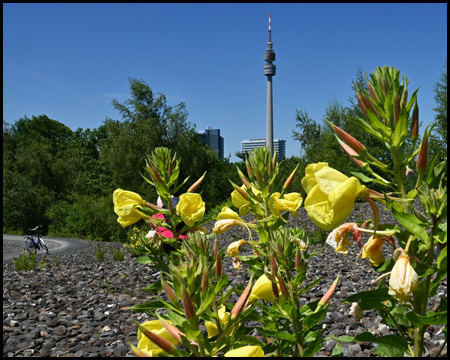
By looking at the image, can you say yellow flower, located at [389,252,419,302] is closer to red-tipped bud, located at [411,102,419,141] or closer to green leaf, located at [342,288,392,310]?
green leaf, located at [342,288,392,310]

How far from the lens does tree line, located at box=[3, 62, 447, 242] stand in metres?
16.4

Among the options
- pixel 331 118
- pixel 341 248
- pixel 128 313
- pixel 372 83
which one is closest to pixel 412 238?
pixel 341 248

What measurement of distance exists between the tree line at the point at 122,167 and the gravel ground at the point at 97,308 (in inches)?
383


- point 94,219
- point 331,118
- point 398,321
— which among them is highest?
point 331,118

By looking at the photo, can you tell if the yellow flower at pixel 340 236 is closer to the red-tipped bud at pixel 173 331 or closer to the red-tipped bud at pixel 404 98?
the red-tipped bud at pixel 404 98

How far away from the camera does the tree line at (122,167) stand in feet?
53.8

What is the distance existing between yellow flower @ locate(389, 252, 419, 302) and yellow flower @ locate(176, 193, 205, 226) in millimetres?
784

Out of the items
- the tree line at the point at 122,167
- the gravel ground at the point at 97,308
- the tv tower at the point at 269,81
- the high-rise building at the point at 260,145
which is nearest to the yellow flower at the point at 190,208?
the high-rise building at the point at 260,145

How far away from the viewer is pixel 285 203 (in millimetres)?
1389

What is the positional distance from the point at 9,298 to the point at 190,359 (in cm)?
411

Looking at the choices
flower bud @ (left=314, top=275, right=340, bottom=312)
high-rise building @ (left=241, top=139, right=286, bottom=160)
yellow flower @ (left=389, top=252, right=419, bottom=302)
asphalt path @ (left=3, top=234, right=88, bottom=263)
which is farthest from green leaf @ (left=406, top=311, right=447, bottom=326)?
asphalt path @ (left=3, top=234, right=88, bottom=263)

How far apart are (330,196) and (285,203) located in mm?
561

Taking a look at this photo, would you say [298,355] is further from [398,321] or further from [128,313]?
[128,313]

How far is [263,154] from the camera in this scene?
151 centimetres
